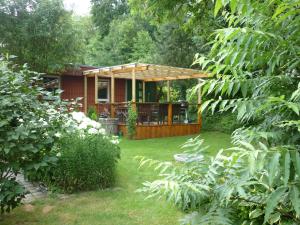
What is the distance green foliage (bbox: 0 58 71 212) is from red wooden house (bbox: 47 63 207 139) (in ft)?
22.2

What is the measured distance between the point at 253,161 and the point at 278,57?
2.19 ft

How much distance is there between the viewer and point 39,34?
39.5 feet

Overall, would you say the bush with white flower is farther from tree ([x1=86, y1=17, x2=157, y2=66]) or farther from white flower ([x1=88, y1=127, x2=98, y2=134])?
tree ([x1=86, y1=17, x2=157, y2=66])

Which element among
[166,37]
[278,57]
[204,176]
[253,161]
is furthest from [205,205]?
[166,37]

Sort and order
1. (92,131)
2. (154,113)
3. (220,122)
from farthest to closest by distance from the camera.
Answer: (220,122)
(154,113)
(92,131)

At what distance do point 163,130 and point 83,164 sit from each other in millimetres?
7812

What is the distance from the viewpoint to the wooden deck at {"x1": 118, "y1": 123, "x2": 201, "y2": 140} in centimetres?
1156

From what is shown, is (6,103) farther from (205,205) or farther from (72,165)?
(205,205)

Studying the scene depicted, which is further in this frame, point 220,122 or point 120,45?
point 120,45

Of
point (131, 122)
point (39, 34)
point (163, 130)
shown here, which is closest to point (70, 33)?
point (39, 34)

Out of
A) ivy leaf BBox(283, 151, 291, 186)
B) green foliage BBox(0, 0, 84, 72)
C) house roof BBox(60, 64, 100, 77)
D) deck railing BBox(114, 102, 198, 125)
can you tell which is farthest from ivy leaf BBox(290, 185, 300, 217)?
house roof BBox(60, 64, 100, 77)

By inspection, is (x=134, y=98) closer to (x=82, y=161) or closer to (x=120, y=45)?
(x=82, y=161)

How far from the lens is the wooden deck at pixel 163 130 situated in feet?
37.9

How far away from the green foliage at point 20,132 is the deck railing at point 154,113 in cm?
830
